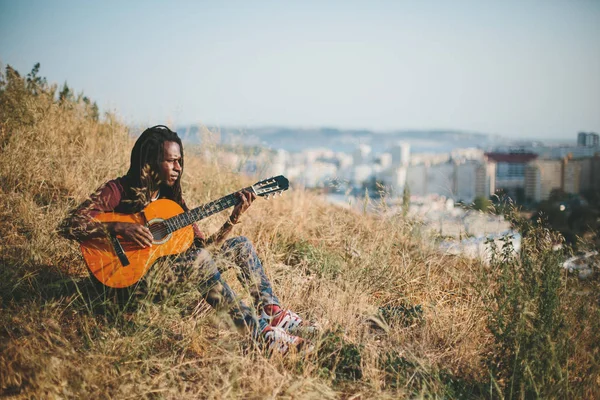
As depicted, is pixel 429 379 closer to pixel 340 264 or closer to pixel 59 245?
pixel 340 264

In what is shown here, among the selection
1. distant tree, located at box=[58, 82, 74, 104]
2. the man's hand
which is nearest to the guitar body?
the man's hand

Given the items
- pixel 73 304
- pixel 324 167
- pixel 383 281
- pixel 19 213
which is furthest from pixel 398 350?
pixel 324 167

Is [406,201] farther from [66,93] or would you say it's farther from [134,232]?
[66,93]

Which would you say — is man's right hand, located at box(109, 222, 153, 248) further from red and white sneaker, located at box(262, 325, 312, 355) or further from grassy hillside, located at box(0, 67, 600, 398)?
red and white sneaker, located at box(262, 325, 312, 355)

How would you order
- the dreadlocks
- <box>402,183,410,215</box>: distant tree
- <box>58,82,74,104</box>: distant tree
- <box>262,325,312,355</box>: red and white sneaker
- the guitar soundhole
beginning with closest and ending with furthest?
<box>262,325,312,355</box>: red and white sneaker < the guitar soundhole < the dreadlocks < <box>402,183,410,215</box>: distant tree < <box>58,82,74,104</box>: distant tree

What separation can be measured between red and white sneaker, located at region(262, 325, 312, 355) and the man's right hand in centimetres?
76

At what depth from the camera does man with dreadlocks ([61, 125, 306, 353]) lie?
232 cm

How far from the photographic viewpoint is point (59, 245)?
10.4 ft

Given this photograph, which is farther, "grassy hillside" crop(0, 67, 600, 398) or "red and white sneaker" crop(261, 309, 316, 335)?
"red and white sneaker" crop(261, 309, 316, 335)

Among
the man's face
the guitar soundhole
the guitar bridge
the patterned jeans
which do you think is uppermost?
the man's face

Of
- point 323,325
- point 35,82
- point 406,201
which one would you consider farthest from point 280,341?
point 35,82

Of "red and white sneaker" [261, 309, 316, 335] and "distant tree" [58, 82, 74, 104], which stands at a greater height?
"distant tree" [58, 82, 74, 104]

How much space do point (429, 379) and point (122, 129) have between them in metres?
4.45

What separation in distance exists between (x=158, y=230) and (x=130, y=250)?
19 cm
